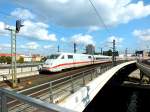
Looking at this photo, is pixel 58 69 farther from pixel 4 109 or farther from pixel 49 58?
pixel 4 109

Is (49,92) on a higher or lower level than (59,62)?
lower

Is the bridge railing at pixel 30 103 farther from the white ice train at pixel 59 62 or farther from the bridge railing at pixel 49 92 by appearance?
the white ice train at pixel 59 62

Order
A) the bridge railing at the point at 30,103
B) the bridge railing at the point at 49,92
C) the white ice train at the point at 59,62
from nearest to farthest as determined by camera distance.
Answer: the bridge railing at the point at 30,103
the bridge railing at the point at 49,92
the white ice train at the point at 59,62

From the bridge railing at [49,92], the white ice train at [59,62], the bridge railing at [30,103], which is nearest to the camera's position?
the bridge railing at [30,103]

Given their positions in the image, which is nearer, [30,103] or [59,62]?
[30,103]

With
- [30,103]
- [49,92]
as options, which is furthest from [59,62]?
[30,103]

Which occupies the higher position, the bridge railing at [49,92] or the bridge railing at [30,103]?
the bridge railing at [30,103]

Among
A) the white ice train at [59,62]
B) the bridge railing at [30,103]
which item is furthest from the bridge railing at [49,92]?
the white ice train at [59,62]

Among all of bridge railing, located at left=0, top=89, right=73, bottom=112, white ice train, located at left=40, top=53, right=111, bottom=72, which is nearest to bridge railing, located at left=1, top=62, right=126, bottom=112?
bridge railing, located at left=0, top=89, right=73, bottom=112

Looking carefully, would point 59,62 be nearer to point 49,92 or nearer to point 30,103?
point 49,92

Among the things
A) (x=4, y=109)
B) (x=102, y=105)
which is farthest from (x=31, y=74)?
(x=4, y=109)

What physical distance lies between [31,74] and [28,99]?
95.3ft

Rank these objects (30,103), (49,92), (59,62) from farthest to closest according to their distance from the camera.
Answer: (59,62), (49,92), (30,103)

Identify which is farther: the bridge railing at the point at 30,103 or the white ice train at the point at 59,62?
the white ice train at the point at 59,62
